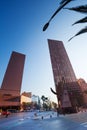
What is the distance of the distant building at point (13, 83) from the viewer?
9138 centimetres

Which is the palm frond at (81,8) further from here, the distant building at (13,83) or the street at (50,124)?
the distant building at (13,83)

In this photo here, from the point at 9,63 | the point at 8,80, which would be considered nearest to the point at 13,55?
the point at 9,63

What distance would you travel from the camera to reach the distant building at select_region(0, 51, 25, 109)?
300ft

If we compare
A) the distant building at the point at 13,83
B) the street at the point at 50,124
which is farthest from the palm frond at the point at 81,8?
the distant building at the point at 13,83

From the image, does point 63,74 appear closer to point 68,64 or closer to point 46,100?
point 68,64

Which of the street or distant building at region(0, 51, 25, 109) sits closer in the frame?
the street

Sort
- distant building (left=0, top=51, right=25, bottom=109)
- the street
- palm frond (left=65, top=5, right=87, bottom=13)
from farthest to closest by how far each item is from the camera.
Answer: distant building (left=0, top=51, right=25, bottom=109), the street, palm frond (left=65, top=5, right=87, bottom=13)

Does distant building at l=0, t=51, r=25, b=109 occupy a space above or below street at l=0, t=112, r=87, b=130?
above

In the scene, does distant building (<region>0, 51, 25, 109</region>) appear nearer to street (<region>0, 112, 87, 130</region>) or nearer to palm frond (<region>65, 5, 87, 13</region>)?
street (<region>0, 112, 87, 130</region>)

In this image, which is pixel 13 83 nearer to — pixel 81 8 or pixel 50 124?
pixel 50 124

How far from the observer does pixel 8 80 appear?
328ft

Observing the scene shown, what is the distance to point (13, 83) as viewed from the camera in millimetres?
101000

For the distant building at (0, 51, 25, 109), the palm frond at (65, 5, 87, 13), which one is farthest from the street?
the distant building at (0, 51, 25, 109)

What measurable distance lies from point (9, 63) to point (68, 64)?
47496 millimetres
